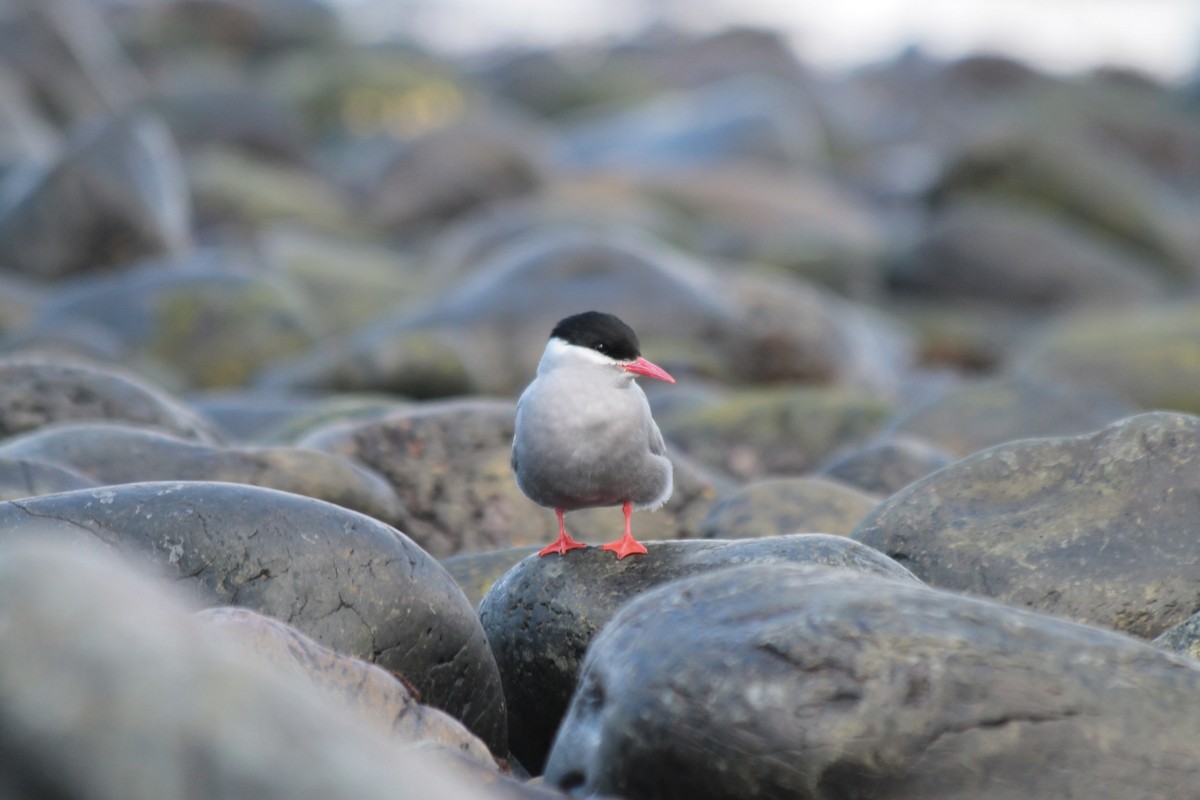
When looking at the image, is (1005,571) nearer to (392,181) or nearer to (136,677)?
(136,677)

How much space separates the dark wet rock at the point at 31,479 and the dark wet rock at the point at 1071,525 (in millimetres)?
3333

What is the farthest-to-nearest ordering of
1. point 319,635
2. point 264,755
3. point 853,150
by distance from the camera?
point 853,150, point 319,635, point 264,755

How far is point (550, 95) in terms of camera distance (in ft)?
147

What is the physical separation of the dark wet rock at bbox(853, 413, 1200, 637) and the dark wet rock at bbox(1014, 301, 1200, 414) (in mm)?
8011

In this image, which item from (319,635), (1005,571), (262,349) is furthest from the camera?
(262,349)

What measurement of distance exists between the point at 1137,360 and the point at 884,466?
7.48 m

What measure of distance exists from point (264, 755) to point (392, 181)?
78.1ft

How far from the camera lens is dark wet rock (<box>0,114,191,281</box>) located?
16594 mm

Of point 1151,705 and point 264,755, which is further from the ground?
point 264,755

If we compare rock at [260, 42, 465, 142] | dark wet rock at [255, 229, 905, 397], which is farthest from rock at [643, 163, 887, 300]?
rock at [260, 42, 465, 142]

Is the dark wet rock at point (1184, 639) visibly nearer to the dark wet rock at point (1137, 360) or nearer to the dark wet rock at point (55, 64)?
the dark wet rock at point (1137, 360)

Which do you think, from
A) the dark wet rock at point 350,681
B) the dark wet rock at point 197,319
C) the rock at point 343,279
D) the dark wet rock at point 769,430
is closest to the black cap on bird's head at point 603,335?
the dark wet rock at point 350,681

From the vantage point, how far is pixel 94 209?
16.9m

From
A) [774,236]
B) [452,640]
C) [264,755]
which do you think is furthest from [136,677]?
[774,236]
